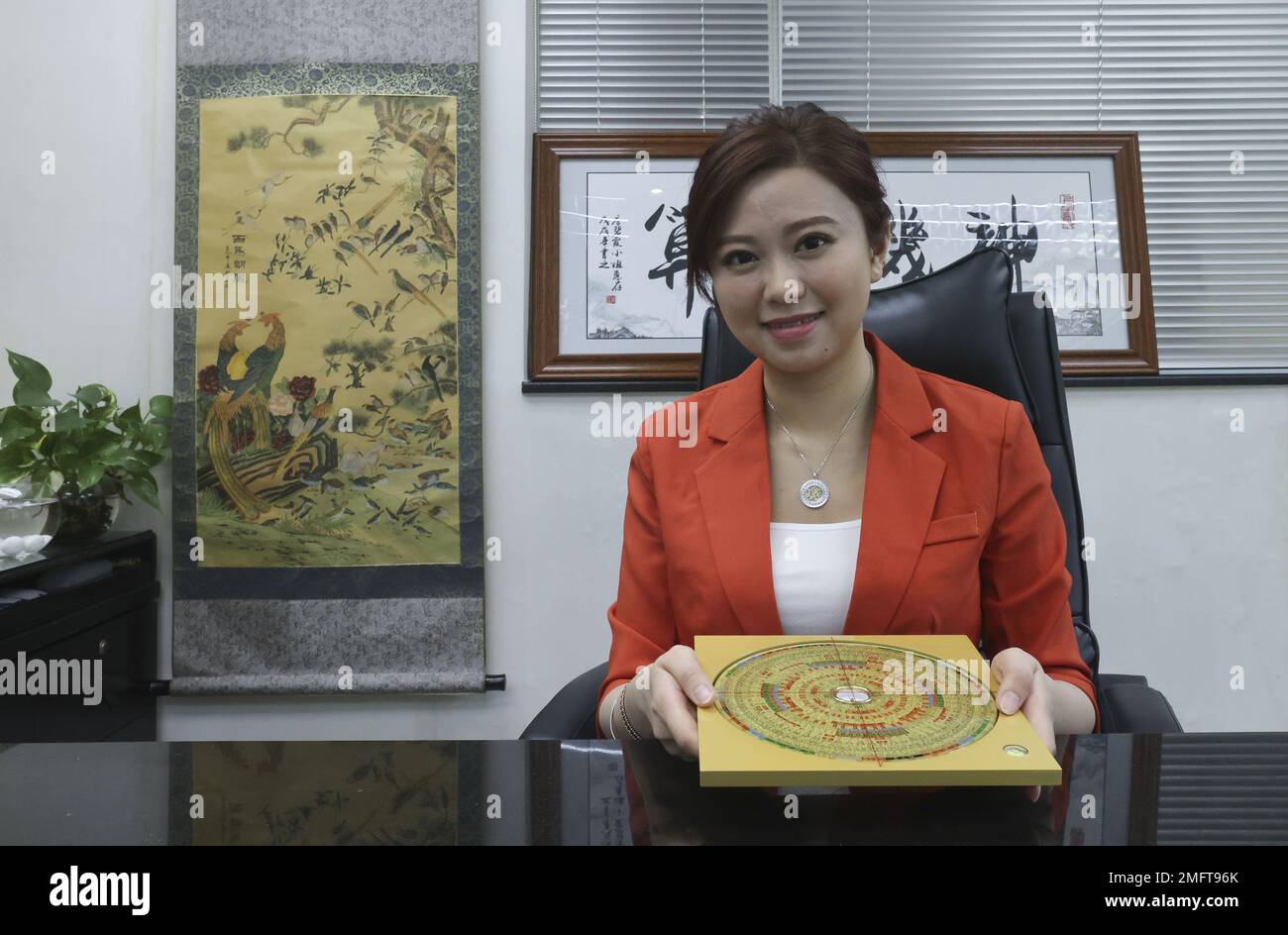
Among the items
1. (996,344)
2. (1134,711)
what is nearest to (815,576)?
(1134,711)

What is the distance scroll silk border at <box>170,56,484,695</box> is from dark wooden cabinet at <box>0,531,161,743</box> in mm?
76

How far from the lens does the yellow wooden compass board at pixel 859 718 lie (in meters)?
0.50

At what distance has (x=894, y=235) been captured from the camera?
2119mm

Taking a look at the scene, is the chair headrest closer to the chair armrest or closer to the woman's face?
the woman's face

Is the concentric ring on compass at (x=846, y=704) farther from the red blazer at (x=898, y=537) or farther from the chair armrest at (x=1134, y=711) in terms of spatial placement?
the chair armrest at (x=1134, y=711)

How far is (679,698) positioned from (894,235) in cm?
173

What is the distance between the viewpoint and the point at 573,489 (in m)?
2.15

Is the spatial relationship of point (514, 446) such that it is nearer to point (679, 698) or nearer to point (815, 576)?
point (815, 576)

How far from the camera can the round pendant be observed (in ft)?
3.73

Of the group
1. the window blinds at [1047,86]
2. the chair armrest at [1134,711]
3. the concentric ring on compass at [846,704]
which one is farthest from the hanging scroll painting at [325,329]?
the concentric ring on compass at [846,704]

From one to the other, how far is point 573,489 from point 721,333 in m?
0.80

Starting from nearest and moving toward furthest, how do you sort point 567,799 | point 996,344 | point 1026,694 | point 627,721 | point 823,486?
→ 1. point 567,799
2. point 1026,694
3. point 627,721
4. point 823,486
5. point 996,344

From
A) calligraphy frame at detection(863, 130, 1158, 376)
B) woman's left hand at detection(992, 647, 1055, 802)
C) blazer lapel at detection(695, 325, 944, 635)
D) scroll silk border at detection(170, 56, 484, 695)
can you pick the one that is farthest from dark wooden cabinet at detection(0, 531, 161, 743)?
calligraphy frame at detection(863, 130, 1158, 376)
